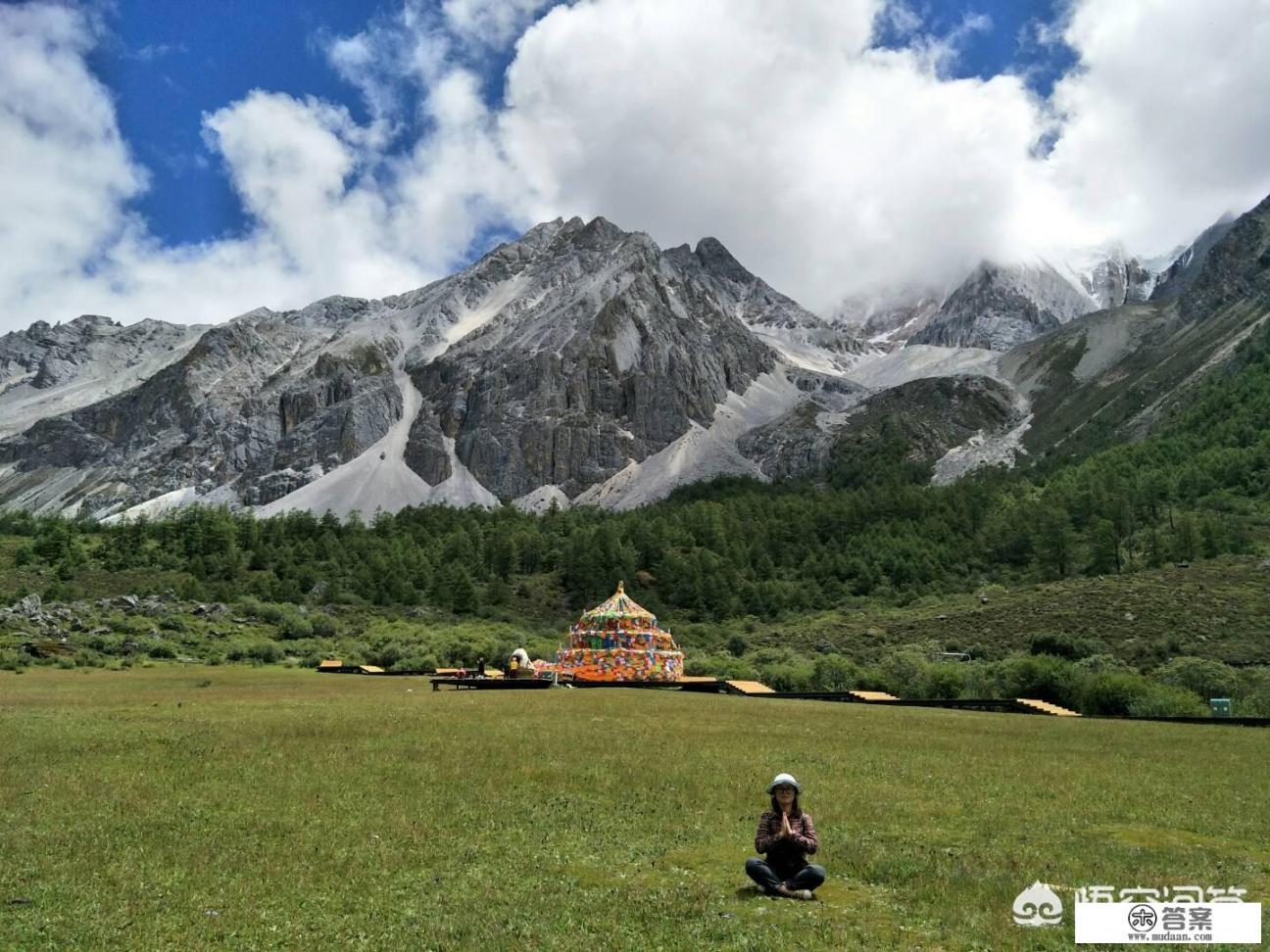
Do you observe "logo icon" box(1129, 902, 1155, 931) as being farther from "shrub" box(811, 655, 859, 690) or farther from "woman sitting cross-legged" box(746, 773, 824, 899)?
"shrub" box(811, 655, 859, 690)

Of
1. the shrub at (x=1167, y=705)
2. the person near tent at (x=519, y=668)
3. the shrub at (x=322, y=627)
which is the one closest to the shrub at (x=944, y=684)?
the shrub at (x=1167, y=705)

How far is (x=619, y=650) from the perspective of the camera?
53656mm

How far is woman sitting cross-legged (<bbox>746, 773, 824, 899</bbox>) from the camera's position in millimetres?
9625

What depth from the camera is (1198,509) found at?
9175 centimetres

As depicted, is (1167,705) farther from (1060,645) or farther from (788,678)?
(1060,645)

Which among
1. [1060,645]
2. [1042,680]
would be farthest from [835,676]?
[1060,645]

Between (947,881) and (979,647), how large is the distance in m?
51.9

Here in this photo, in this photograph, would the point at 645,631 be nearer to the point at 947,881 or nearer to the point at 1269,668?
the point at 1269,668

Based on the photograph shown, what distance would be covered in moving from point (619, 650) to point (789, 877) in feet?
145

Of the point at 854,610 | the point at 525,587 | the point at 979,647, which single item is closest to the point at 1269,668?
the point at 979,647

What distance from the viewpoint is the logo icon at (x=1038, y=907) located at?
28.8 ft

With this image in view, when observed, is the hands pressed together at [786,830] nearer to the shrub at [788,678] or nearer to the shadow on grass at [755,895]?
the shadow on grass at [755,895]

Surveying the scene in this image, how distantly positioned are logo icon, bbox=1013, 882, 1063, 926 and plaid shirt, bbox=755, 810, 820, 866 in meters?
2.06

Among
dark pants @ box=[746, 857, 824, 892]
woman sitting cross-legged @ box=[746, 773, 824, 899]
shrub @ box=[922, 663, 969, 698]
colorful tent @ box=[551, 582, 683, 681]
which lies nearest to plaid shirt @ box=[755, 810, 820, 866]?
woman sitting cross-legged @ box=[746, 773, 824, 899]
